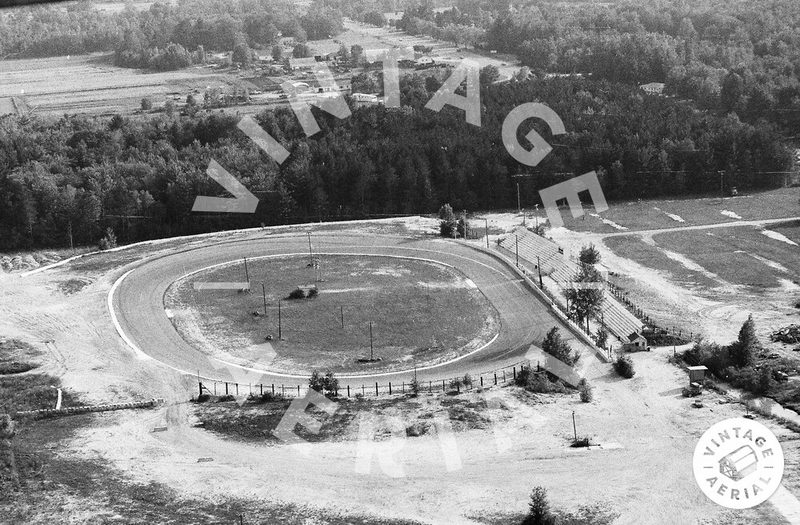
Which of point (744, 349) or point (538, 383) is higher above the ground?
point (744, 349)

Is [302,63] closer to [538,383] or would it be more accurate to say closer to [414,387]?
[414,387]

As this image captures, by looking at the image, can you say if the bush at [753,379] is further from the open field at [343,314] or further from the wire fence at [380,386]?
the open field at [343,314]

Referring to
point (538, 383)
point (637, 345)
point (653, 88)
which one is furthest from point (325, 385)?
point (653, 88)

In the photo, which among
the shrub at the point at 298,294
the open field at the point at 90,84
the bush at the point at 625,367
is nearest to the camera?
the bush at the point at 625,367

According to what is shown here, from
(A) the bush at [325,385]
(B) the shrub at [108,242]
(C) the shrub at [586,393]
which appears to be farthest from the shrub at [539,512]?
(B) the shrub at [108,242]

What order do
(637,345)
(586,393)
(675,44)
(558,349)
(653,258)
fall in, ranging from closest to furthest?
(586,393), (558,349), (637,345), (653,258), (675,44)

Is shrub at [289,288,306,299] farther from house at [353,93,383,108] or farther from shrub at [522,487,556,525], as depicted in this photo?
house at [353,93,383,108]

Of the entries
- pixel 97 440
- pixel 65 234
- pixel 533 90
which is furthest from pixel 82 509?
pixel 533 90
